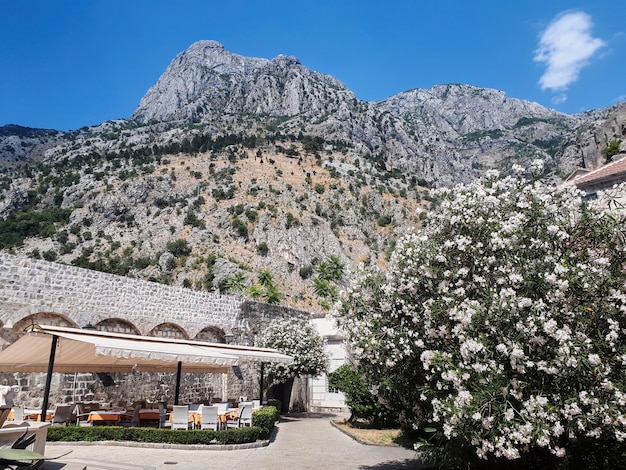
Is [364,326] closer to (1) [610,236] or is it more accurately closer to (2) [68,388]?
(1) [610,236]

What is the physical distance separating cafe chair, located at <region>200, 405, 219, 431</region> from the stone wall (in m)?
4.57

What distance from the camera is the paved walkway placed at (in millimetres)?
8390

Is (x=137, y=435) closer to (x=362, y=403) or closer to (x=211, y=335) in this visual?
(x=362, y=403)

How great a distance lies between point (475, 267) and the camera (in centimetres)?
638

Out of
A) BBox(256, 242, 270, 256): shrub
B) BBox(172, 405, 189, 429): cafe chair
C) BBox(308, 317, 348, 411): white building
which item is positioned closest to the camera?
BBox(172, 405, 189, 429): cafe chair

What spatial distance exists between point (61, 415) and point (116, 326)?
13.5 ft

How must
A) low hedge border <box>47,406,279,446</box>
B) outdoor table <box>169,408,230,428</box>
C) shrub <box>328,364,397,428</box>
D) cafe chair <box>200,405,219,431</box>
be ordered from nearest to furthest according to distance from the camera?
1. low hedge border <box>47,406,279,446</box>
2. cafe chair <box>200,405,219,431</box>
3. outdoor table <box>169,408,230,428</box>
4. shrub <box>328,364,397,428</box>

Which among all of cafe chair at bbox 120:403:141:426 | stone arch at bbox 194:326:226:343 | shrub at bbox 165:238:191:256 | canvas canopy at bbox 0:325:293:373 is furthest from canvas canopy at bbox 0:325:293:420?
shrub at bbox 165:238:191:256

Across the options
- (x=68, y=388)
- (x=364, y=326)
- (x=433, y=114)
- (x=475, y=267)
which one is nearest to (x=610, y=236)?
(x=475, y=267)

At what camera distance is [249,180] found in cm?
6938

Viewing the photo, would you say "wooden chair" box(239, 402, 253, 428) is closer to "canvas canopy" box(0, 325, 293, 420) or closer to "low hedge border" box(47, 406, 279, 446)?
"low hedge border" box(47, 406, 279, 446)

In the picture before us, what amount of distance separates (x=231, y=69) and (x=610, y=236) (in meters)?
160

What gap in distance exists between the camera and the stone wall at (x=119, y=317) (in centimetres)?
1226

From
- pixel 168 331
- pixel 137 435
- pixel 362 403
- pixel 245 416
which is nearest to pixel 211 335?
pixel 168 331
